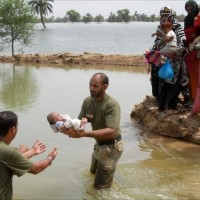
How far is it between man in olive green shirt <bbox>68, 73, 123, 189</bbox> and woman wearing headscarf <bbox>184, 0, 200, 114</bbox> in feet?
10.6

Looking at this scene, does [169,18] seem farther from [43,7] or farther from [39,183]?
[43,7]

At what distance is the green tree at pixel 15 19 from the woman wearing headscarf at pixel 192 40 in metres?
19.6

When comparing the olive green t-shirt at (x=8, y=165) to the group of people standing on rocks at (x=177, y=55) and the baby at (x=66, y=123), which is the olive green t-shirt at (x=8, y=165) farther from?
the group of people standing on rocks at (x=177, y=55)

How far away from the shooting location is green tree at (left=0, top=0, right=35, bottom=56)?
26.2m

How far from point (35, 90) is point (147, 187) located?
852cm

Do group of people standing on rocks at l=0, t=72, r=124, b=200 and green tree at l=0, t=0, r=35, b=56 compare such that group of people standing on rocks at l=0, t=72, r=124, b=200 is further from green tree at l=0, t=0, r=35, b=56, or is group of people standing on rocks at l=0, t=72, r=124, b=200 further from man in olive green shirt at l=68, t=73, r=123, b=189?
green tree at l=0, t=0, r=35, b=56

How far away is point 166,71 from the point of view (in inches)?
307

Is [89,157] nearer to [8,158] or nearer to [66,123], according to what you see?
[66,123]

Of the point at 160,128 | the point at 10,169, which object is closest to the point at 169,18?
the point at 160,128

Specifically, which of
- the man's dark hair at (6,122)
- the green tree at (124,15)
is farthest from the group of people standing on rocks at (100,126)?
the green tree at (124,15)

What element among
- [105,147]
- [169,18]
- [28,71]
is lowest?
[28,71]

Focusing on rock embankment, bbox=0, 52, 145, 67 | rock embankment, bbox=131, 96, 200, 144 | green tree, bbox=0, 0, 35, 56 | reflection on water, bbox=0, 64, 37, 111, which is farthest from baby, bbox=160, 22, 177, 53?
green tree, bbox=0, 0, 35, 56

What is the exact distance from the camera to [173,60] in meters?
8.00

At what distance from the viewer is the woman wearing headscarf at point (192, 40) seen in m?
7.80
